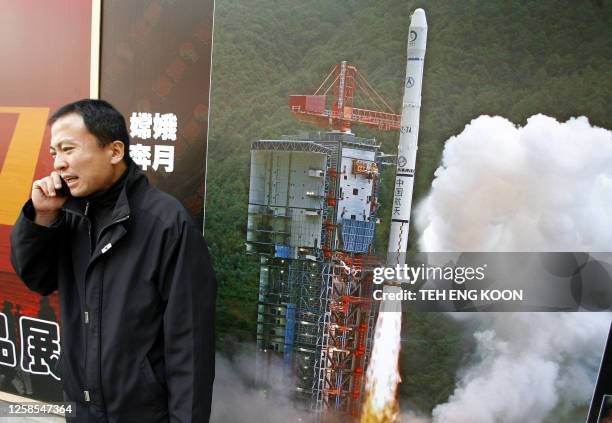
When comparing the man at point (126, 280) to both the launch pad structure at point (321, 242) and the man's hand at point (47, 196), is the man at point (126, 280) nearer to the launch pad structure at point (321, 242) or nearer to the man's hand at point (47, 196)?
the man's hand at point (47, 196)

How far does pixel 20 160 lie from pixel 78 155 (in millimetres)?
2178

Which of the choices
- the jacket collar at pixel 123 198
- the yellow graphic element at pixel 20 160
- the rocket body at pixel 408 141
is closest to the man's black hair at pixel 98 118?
the jacket collar at pixel 123 198

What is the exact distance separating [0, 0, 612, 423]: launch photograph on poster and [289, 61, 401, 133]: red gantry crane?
1 centimetres

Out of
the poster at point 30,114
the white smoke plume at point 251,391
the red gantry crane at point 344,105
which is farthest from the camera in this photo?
the poster at point 30,114

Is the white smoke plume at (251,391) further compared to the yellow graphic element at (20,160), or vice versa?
the yellow graphic element at (20,160)

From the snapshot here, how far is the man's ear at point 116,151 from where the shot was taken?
6.77ft

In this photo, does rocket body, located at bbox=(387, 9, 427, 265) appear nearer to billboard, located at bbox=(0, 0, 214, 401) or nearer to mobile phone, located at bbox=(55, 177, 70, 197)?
billboard, located at bbox=(0, 0, 214, 401)

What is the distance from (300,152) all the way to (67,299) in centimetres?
154

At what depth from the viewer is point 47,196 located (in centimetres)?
212

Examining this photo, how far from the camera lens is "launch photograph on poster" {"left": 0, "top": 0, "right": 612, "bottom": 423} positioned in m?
2.62

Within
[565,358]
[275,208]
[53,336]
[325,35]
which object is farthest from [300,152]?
[53,336]

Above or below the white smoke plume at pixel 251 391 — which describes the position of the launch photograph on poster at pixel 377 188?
above

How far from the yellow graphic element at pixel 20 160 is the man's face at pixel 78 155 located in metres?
1.92

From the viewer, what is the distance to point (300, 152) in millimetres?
3062
